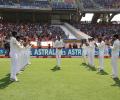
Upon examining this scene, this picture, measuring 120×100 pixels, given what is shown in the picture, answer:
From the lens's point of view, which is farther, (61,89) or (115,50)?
(115,50)

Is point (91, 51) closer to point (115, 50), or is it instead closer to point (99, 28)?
point (115, 50)

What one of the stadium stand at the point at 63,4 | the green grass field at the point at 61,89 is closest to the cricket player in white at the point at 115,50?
the green grass field at the point at 61,89

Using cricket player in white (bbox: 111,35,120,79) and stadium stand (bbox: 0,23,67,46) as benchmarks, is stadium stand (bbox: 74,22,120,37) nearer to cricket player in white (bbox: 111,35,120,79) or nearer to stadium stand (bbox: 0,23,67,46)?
stadium stand (bbox: 0,23,67,46)

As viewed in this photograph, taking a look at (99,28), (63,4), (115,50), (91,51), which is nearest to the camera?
(115,50)

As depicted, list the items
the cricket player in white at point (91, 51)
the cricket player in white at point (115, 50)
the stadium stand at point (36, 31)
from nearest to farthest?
1. the cricket player in white at point (115, 50)
2. the cricket player in white at point (91, 51)
3. the stadium stand at point (36, 31)

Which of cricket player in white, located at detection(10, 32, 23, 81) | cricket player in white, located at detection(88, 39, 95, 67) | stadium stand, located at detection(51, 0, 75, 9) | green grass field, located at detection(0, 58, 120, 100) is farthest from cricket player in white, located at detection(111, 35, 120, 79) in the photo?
stadium stand, located at detection(51, 0, 75, 9)

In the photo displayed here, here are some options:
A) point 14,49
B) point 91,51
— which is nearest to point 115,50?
point 14,49

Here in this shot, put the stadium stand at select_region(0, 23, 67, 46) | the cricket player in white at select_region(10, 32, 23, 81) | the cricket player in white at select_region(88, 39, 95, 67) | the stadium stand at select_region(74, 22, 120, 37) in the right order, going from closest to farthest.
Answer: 1. the cricket player in white at select_region(10, 32, 23, 81)
2. the cricket player in white at select_region(88, 39, 95, 67)
3. the stadium stand at select_region(0, 23, 67, 46)
4. the stadium stand at select_region(74, 22, 120, 37)

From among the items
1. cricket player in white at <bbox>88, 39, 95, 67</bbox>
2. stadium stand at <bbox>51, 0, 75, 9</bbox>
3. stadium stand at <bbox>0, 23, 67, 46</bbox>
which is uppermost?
stadium stand at <bbox>51, 0, 75, 9</bbox>

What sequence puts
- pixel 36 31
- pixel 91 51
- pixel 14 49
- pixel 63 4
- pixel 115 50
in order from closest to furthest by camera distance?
pixel 14 49 < pixel 115 50 < pixel 91 51 < pixel 36 31 < pixel 63 4

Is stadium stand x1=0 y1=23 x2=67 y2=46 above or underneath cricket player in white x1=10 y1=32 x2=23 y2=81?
above

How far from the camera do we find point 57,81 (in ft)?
53.4

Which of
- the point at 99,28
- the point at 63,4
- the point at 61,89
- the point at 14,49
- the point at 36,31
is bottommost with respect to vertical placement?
the point at 61,89

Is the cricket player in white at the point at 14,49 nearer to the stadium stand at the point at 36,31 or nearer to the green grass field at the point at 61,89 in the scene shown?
the green grass field at the point at 61,89
